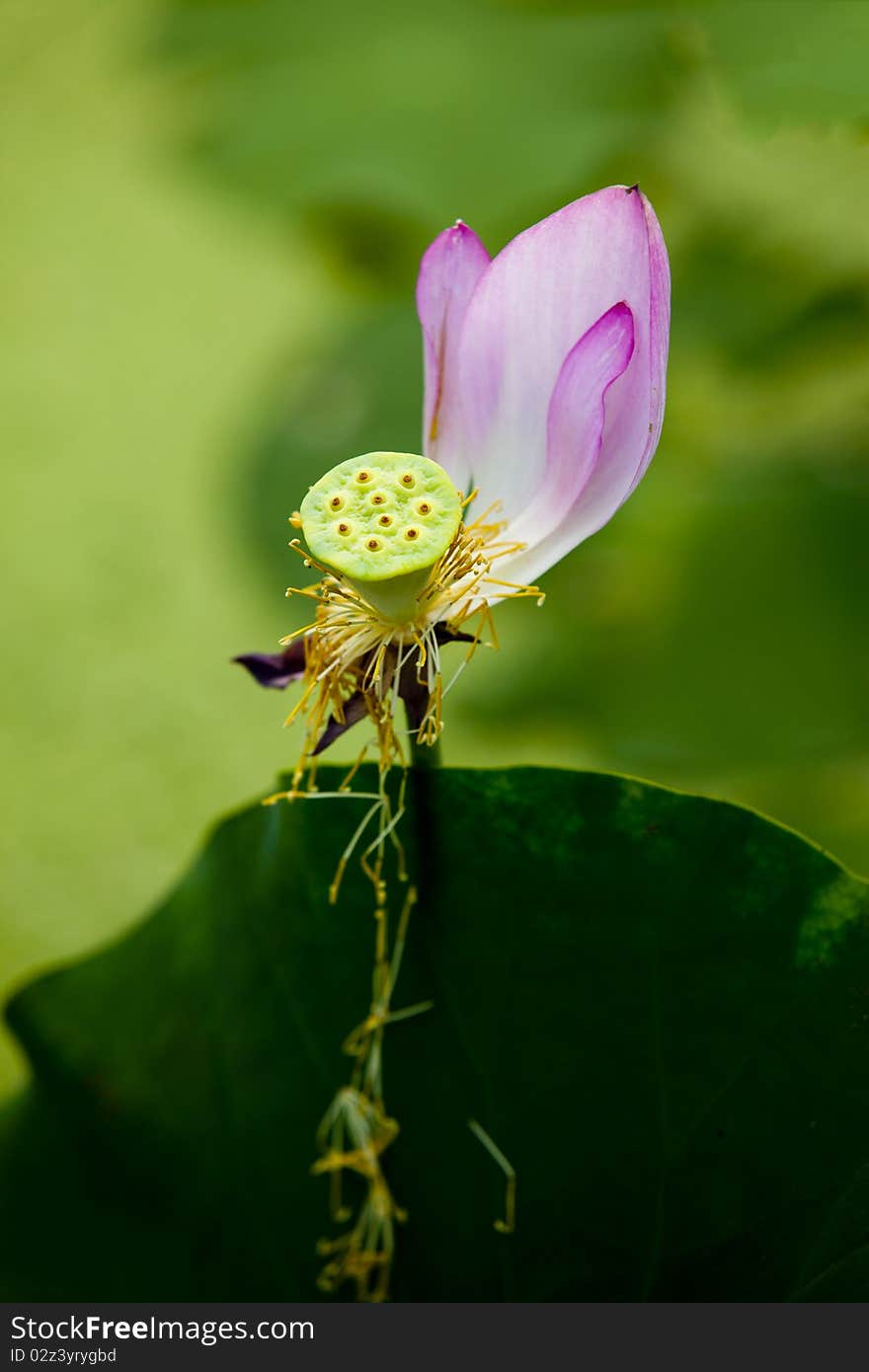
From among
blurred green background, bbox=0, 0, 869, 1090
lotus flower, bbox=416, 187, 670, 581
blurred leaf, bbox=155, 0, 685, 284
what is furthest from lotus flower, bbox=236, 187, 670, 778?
blurred leaf, bbox=155, 0, 685, 284

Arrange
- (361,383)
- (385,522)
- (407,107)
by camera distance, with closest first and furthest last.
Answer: (385,522), (361,383), (407,107)

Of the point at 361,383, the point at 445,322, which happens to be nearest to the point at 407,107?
the point at 361,383

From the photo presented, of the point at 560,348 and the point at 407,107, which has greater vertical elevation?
the point at 407,107

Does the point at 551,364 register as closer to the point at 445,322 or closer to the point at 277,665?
the point at 445,322

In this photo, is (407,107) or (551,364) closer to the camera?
(551,364)

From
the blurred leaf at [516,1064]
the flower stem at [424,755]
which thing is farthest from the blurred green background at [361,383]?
the flower stem at [424,755]

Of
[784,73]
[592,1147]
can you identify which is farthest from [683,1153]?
[784,73]
